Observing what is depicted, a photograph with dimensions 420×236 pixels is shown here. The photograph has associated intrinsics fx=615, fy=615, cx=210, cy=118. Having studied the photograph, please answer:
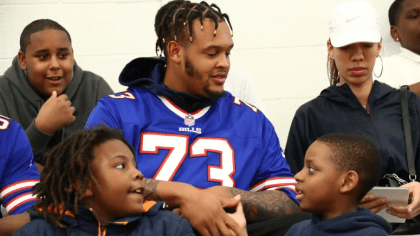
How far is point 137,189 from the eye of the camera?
74.7 inches

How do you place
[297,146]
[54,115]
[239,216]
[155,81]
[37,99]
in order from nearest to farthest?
[239,216] → [155,81] → [54,115] → [297,146] → [37,99]

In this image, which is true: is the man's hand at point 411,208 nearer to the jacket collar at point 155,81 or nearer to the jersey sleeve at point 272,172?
the jersey sleeve at point 272,172

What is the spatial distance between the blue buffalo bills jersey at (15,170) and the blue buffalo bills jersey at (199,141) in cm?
26

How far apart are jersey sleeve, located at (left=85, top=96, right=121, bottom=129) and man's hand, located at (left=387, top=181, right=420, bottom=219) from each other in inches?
43.2

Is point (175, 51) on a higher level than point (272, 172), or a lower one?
higher

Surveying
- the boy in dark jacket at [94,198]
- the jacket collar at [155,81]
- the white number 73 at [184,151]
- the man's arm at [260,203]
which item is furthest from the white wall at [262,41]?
the boy in dark jacket at [94,198]

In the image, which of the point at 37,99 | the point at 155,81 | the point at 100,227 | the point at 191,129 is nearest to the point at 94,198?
the point at 100,227

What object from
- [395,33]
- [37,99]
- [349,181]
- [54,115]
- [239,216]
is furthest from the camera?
[395,33]

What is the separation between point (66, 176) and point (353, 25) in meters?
1.61

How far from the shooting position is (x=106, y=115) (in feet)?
7.64

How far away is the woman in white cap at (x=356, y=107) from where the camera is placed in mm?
2764

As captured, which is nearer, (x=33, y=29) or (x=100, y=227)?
(x=100, y=227)

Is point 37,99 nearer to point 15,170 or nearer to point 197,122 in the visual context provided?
point 15,170

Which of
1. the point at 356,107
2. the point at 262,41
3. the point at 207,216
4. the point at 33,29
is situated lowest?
the point at 207,216
